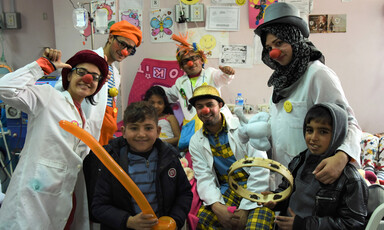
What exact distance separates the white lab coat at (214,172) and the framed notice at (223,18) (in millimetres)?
1508

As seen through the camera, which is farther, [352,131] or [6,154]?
[6,154]

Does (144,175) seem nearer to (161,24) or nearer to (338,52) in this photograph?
(161,24)

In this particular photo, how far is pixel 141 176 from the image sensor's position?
1.39 m

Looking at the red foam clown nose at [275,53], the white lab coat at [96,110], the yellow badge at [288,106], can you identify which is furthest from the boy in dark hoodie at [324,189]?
the white lab coat at [96,110]

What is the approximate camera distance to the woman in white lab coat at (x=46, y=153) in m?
1.32

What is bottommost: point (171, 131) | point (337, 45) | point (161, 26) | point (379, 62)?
point (171, 131)

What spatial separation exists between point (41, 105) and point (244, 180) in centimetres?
134

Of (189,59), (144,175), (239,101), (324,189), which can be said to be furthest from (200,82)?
(324,189)

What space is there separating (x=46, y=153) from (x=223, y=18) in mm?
2419

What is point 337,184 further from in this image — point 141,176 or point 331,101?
point 141,176

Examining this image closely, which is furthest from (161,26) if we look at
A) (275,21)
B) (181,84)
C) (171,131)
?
(275,21)

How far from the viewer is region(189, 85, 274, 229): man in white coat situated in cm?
169

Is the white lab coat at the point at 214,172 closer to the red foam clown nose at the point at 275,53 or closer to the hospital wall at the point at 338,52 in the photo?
the red foam clown nose at the point at 275,53

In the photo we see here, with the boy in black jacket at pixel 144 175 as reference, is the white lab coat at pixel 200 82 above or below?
above
